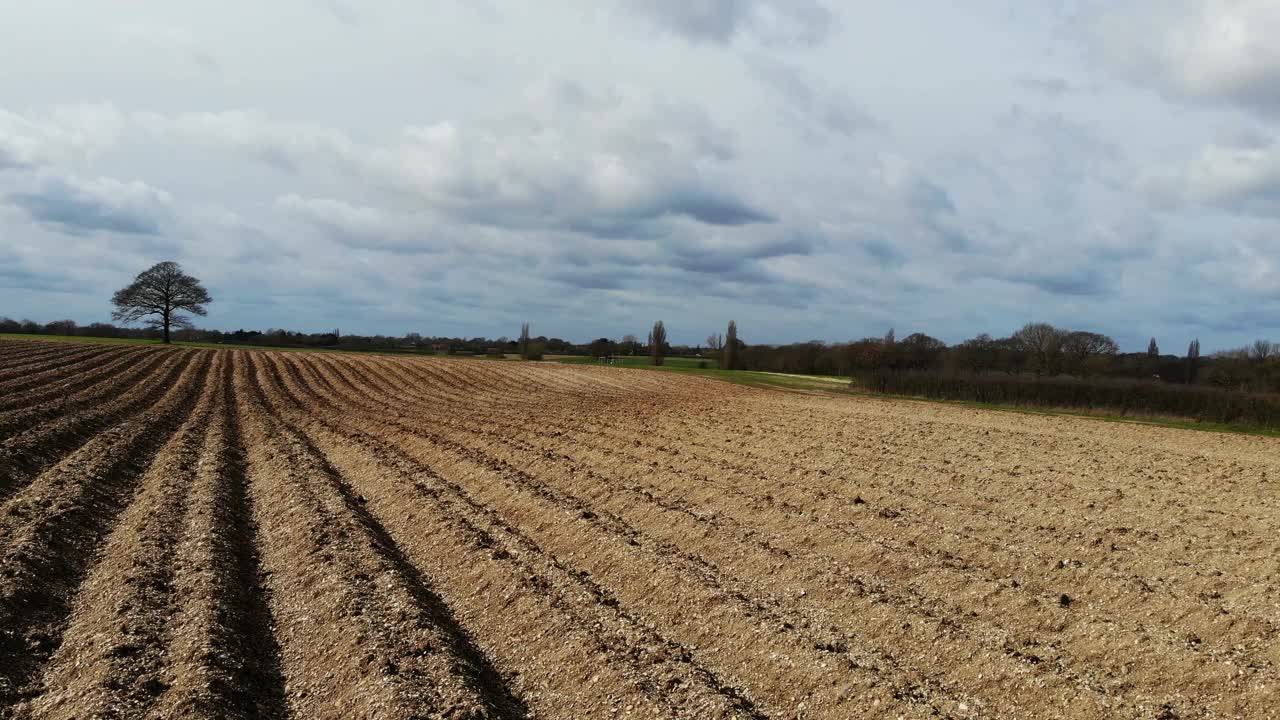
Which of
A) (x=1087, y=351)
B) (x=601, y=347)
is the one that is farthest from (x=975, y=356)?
(x=601, y=347)

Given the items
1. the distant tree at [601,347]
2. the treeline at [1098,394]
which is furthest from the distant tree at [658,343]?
the treeline at [1098,394]

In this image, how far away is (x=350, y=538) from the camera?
11.7 metres

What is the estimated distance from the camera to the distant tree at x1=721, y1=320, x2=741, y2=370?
298 ft

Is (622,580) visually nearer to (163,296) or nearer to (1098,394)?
(1098,394)

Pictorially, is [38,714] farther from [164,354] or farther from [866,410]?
[164,354]

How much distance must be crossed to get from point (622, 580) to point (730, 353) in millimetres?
81705

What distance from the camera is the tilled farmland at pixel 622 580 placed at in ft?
23.7

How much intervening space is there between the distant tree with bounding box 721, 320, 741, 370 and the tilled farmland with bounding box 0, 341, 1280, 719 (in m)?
69.3

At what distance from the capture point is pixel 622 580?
1038cm

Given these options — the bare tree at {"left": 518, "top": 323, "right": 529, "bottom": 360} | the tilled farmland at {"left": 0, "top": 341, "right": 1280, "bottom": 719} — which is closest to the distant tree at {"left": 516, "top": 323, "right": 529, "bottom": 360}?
the bare tree at {"left": 518, "top": 323, "right": 529, "bottom": 360}

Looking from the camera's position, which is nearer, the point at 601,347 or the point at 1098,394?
the point at 1098,394

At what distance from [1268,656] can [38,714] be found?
35.1ft

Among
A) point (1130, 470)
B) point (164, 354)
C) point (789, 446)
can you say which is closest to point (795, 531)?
point (789, 446)

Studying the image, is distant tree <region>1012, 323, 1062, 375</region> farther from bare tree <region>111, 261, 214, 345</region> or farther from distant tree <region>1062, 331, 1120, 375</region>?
bare tree <region>111, 261, 214, 345</region>
